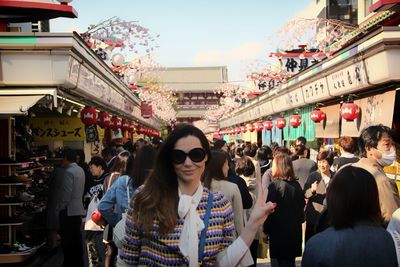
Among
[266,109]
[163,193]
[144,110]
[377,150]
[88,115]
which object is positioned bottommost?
[163,193]

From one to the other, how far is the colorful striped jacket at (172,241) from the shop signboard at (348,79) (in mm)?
6222

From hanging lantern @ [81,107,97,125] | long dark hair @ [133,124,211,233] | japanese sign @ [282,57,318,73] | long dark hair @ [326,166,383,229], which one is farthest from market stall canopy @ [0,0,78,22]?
japanese sign @ [282,57,318,73]

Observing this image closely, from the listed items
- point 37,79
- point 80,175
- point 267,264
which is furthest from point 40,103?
point 267,264

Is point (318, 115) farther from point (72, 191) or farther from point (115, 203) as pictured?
point (115, 203)

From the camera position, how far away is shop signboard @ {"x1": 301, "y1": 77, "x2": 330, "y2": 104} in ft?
39.3

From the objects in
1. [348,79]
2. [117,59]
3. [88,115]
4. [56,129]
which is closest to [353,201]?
[348,79]

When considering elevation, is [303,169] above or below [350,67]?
below

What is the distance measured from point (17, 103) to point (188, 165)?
5.03 m

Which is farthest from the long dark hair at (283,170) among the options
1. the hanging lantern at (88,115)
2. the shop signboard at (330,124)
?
the hanging lantern at (88,115)

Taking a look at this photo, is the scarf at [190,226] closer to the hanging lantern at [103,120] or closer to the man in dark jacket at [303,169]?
the man in dark jacket at [303,169]

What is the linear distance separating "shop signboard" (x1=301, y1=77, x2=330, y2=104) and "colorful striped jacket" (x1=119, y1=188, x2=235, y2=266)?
912 cm

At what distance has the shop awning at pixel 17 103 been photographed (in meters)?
7.14

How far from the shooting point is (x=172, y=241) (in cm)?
297

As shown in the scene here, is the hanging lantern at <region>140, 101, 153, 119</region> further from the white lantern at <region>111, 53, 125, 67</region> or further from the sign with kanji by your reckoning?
the sign with kanji
